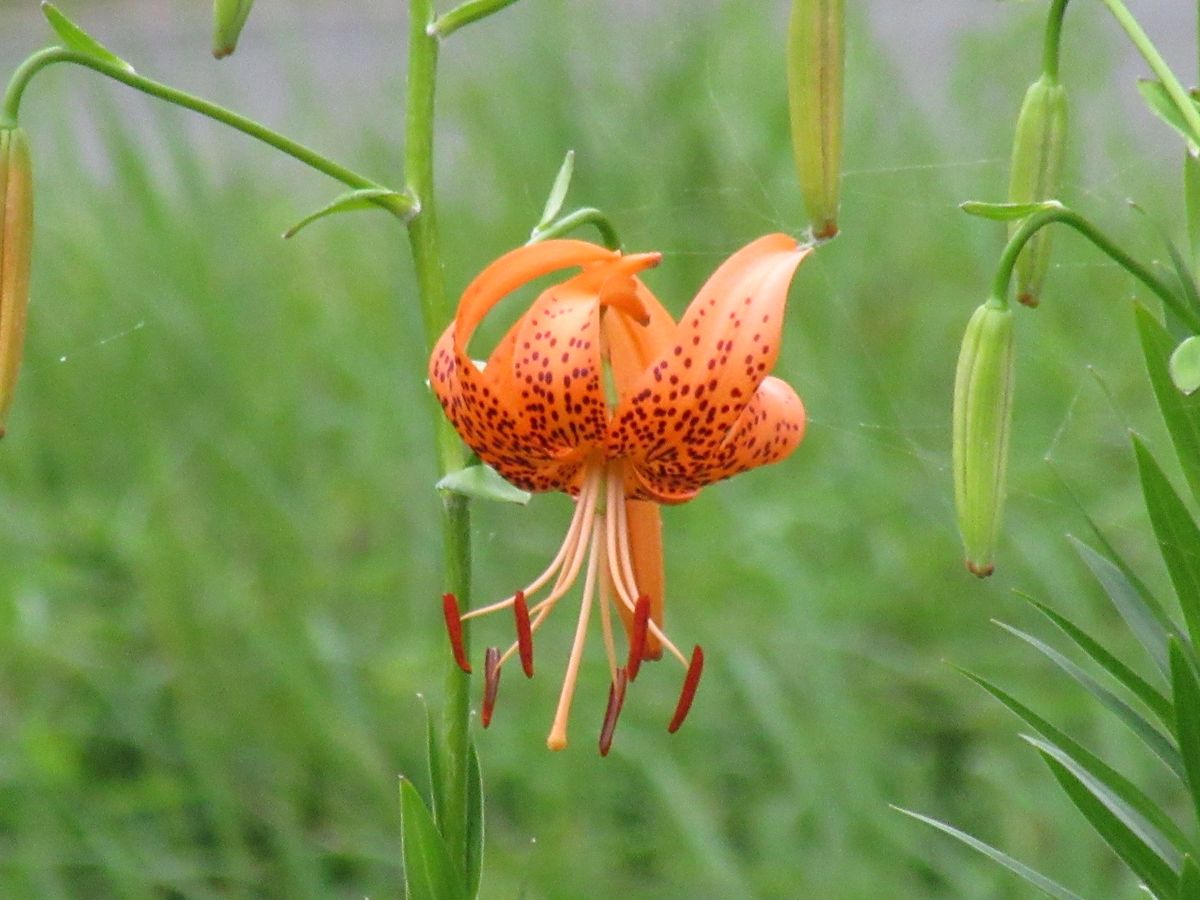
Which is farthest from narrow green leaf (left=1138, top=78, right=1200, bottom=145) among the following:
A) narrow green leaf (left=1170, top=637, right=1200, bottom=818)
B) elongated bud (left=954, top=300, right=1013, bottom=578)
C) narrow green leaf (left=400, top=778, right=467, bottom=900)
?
narrow green leaf (left=400, top=778, right=467, bottom=900)

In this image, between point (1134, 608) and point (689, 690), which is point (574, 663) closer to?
point (689, 690)

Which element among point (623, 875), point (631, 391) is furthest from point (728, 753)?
point (631, 391)

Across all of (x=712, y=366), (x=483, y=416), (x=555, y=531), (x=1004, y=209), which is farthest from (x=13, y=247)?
(x=555, y=531)

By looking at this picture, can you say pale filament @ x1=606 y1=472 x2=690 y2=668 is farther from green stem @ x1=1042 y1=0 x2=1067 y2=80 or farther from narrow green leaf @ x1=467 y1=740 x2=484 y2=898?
green stem @ x1=1042 y1=0 x2=1067 y2=80

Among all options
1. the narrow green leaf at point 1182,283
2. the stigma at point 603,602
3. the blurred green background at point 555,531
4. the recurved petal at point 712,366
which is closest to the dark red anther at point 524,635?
the stigma at point 603,602

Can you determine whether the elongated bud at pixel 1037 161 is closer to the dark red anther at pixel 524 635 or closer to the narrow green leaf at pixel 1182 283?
the narrow green leaf at pixel 1182 283

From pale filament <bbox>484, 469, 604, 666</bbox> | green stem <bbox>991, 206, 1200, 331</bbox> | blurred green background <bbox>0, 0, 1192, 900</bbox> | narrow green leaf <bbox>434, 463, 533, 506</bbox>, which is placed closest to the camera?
green stem <bbox>991, 206, 1200, 331</bbox>

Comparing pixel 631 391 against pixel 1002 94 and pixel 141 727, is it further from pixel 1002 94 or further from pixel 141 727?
pixel 1002 94
